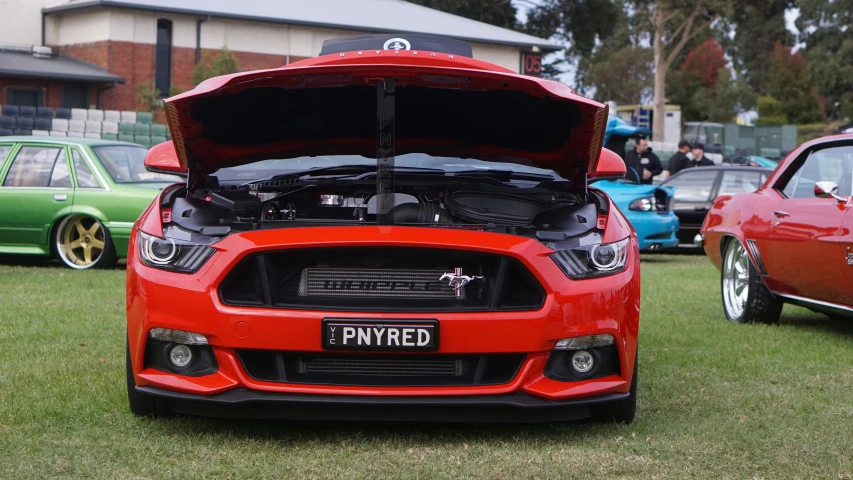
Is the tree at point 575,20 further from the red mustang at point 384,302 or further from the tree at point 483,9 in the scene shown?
the red mustang at point 384,302

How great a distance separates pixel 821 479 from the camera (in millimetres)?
3975

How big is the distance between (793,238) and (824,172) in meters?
0.51

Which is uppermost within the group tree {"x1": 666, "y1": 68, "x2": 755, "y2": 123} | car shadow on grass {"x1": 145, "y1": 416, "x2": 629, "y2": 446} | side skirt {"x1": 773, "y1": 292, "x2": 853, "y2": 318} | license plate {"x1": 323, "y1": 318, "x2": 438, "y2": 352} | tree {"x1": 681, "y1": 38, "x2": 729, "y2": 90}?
tree {"x1": 681, "y1": 38, "x2": 729, "y2": 90}

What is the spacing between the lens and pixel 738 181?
1697 centimetres

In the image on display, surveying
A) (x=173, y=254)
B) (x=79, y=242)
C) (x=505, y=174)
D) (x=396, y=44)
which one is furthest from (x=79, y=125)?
(x=173, y=254)

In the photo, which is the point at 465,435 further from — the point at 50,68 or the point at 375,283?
the point at 50,68

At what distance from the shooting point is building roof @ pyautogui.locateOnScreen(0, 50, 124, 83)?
39.8m

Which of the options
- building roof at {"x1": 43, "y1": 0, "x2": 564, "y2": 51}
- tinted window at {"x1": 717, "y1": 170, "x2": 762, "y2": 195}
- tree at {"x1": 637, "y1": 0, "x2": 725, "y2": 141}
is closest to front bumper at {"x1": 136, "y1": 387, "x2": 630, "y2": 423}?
tinted window at {"x1": 717, "y1": 170, "x2": 762, "y2": 195}

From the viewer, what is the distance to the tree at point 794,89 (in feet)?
240

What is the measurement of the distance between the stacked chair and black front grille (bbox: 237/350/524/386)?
23.1m

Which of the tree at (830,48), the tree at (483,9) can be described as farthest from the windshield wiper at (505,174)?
the tree at (830,48)

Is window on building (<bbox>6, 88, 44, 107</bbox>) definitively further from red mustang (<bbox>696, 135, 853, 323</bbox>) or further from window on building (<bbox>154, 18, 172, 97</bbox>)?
red mustang (<bbox>696, 135, 853, 323</bbox>)

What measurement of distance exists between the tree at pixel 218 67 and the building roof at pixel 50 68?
283cm

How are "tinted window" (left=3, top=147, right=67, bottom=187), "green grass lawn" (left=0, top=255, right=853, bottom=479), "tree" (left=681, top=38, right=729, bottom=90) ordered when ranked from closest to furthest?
"green grass lawn" (left=0, top=255, right=853, bottom=479) < "tinted window" (left=3, top=147, right=67, bottom=187) < "tree" (left=681, top=38, right=729, bottom=90)
